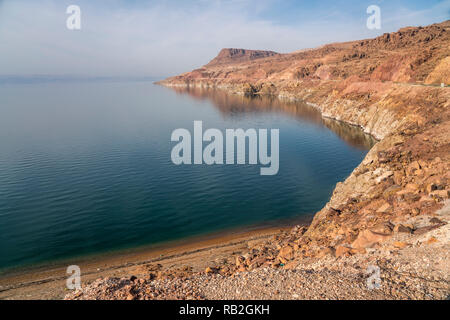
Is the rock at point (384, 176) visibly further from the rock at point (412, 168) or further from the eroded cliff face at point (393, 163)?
the rock at point (412, 168)

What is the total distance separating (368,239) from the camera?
16375mm

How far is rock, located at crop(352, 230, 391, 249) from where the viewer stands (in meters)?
16.0

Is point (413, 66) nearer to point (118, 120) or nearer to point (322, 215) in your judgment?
point (322, 215)

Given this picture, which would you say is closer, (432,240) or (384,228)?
(432,240)

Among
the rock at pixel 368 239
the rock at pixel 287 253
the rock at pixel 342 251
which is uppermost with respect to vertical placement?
the rock at pixel 368 239

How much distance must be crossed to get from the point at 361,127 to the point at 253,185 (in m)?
53.2

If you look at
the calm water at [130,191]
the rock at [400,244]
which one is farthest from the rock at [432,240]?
the calm water at [130,191]

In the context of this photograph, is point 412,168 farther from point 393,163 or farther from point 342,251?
point 342,251

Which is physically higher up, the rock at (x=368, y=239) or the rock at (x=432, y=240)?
the rock at (x=432, y=240)

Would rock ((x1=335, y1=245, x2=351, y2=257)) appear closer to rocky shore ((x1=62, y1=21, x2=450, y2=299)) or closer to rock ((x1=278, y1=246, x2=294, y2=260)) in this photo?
rocky shore ((x1=62, y1=21, x2=450, y2=299))

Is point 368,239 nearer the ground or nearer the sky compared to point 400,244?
nearer the ground

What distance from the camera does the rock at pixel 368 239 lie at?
52.6ft

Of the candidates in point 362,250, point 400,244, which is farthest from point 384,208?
point 362,250
